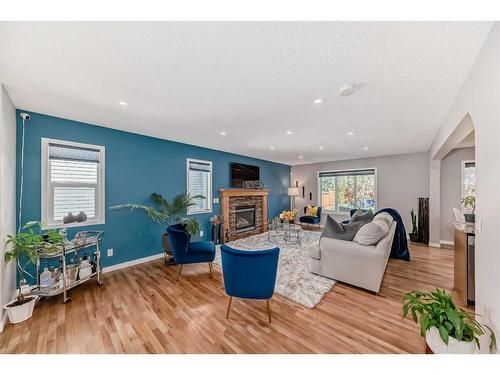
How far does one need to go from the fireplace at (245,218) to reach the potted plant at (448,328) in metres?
4.33

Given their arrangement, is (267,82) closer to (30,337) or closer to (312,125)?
(312,125)

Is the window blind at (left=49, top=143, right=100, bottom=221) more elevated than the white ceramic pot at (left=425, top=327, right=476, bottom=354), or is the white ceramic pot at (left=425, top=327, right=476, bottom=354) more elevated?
the window blind at (left=49, top=143, right=100, bottom=221)

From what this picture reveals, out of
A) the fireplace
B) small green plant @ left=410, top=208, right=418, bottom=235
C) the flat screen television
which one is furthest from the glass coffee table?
small green plant @ left=410, top=208, right=418, bottom=235

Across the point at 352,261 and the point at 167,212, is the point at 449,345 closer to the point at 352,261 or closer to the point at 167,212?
the point at 352,261

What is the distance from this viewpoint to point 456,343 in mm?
1179

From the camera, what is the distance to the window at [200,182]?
450 centimetres

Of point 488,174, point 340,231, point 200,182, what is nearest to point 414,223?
point 340,231

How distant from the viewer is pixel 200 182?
15.6 ft

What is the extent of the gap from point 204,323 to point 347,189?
19.9ft

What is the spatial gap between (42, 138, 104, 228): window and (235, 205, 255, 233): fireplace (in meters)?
3.15

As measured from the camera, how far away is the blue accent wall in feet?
8.43

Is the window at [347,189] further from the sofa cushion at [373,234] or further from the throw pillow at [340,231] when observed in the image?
the sofa cushion at [373,234]

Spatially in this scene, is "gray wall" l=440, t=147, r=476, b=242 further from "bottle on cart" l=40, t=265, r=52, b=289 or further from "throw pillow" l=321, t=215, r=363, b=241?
"bottle on cart" l=40, t=265, r=52, b=289
